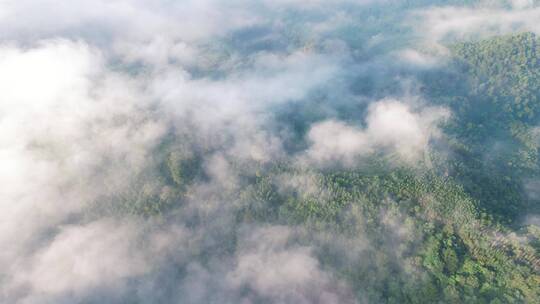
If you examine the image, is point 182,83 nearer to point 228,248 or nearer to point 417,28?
point 228,248

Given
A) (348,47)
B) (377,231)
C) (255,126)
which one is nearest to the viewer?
(377,231)

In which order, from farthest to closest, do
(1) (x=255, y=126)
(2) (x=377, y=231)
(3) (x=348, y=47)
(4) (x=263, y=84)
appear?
(3) (x=348, y=47), (4) (x=263, y=84), (1) (x=255, y=126), (2) (x=377, y=231)

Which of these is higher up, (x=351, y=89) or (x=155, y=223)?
(x=351, y=89)

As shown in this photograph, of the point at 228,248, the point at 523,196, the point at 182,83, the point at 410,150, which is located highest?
the point at 182,83

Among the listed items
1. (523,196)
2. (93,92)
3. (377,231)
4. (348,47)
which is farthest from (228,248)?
(348,47)

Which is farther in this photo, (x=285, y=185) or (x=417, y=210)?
(x=285, y=185)

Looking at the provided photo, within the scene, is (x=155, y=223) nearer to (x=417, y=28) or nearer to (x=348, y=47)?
(x=348, y=47)

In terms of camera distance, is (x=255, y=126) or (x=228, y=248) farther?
(x=255, y=126)
